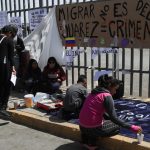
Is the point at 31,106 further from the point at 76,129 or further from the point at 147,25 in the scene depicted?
the point at 147,25

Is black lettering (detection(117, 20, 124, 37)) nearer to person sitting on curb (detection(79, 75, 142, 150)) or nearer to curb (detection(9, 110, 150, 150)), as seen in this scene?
curb (detection(9, 110, 150, 150))

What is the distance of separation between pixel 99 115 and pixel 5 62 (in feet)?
8.27

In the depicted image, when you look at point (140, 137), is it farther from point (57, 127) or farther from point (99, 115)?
point (57, 127)

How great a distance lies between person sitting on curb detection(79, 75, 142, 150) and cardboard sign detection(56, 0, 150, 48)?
216cm

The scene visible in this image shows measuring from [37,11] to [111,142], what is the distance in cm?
479

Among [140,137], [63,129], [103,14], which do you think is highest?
[103,14]

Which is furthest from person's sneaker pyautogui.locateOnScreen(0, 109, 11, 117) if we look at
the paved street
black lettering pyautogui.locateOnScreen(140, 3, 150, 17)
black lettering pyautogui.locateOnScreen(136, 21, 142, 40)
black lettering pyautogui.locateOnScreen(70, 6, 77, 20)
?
black lettering pyautogui.locateOnScreen(140, 3, 150, 17)

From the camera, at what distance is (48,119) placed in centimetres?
624

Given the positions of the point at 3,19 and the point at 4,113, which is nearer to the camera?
the point at 4,113

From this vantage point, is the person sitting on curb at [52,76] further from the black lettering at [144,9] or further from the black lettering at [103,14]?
the black lettering at [144,9]

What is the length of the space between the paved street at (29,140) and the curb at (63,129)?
0.43 feet

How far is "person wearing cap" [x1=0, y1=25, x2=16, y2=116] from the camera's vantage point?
6.67 m

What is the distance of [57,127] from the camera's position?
5.91 meters

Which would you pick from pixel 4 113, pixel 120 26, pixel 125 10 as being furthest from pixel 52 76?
pixel 125 10
